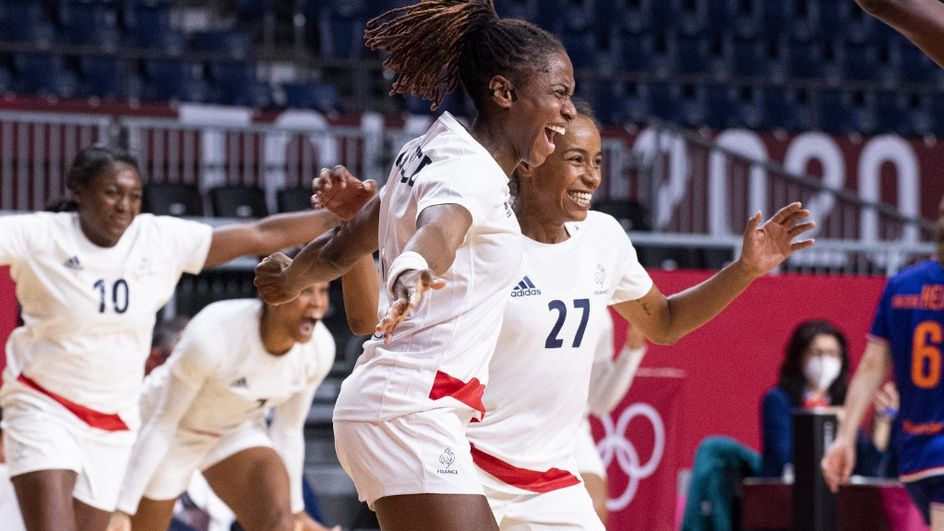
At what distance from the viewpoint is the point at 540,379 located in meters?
4.20

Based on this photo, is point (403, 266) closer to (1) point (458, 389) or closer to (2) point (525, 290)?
(1) point (458, 389)

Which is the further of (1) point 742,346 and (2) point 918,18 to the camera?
(1) point 742,346

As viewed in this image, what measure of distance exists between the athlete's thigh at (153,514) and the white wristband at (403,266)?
152 inches

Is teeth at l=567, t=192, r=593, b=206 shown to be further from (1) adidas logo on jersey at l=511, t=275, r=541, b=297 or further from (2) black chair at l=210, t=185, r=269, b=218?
(2) black chair at l=210, t=185, r=269, b=218

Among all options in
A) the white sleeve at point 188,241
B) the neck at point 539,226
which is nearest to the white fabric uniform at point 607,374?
the white sleeve at point 188,241

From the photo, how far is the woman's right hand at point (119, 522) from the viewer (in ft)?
20.6

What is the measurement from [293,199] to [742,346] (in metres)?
3.79

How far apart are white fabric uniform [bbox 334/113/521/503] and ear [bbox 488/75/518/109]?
158 millimetres

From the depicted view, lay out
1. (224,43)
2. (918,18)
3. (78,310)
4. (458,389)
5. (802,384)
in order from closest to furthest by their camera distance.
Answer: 1. (918,18)
2. (458,389)
3. (78,310)
4. (802,384)
5. (224,43)

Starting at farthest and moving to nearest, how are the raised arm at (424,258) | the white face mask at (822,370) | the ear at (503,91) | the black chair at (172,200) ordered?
1. the black chair at (172,200)
2. the white face mask at (822,370)
3. the ear at (503,91)
4. the raised arm at (424,258)

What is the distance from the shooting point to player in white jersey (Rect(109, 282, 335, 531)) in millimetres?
6461

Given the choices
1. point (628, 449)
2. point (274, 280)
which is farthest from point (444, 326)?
point (628, 449)

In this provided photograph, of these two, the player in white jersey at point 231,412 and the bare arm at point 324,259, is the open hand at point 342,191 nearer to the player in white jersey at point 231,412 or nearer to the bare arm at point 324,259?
the bare arm at point 324,259

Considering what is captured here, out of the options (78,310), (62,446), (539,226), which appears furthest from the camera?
(78,310)
